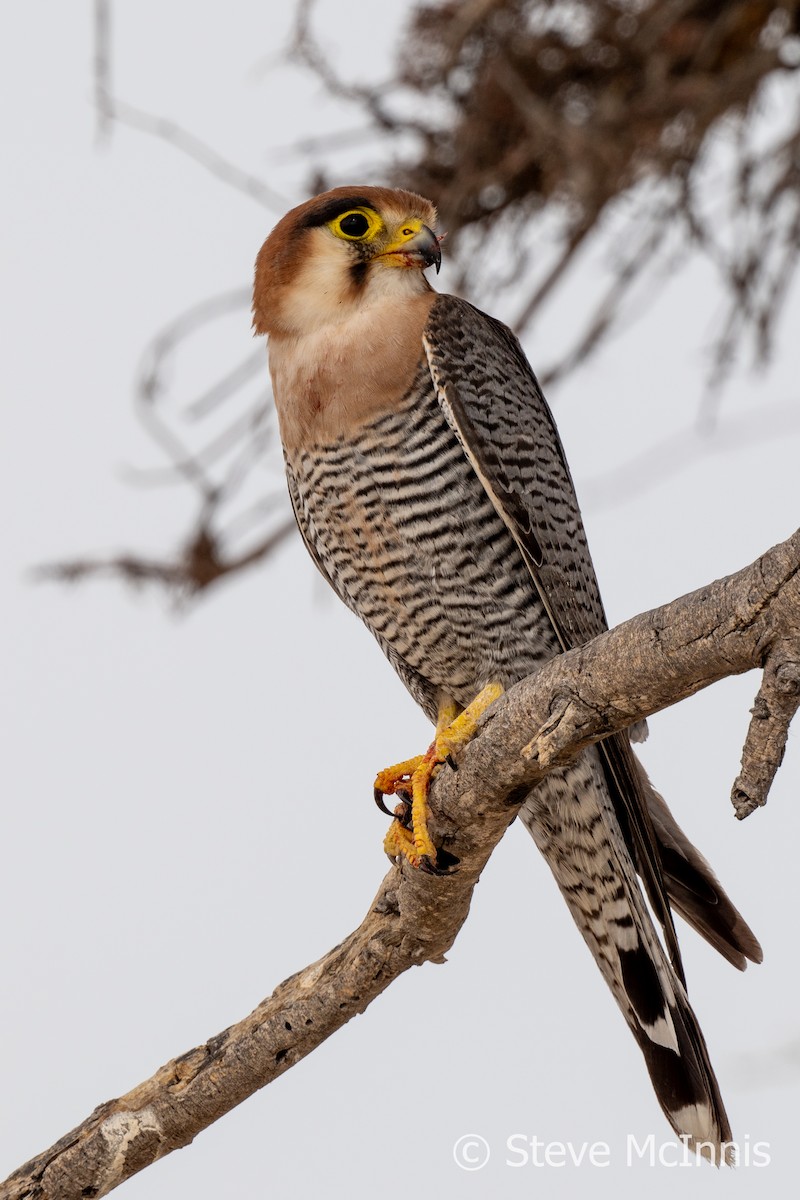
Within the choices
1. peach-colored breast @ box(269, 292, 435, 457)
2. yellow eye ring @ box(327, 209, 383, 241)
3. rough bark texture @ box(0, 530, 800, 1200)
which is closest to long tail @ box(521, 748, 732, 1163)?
rough bark texture @ box(0, 530, 800, 1200)

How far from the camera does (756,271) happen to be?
4.60 m

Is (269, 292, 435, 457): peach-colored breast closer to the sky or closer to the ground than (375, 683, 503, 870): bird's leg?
closer to the sky

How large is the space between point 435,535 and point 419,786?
65cm

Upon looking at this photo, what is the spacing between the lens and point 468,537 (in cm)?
354

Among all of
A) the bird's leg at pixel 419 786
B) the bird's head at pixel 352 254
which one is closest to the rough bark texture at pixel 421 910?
the bird's leg at pixel 419 786

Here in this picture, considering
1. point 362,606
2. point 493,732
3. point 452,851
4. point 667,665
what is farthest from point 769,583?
point 362,606

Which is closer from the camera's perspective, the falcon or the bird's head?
the falcon

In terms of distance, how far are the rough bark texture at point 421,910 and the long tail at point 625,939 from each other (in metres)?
0.53

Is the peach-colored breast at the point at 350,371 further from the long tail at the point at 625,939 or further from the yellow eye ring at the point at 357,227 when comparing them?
the long tail at the point at 625,939

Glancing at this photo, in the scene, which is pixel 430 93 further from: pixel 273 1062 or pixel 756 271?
pixel 273 1062

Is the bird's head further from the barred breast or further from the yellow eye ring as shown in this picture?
the barred breast

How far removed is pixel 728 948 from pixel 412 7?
2.95 metres

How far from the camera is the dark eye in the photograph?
376 centimetres

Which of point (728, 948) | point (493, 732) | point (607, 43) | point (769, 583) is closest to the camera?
point (769, 583)
